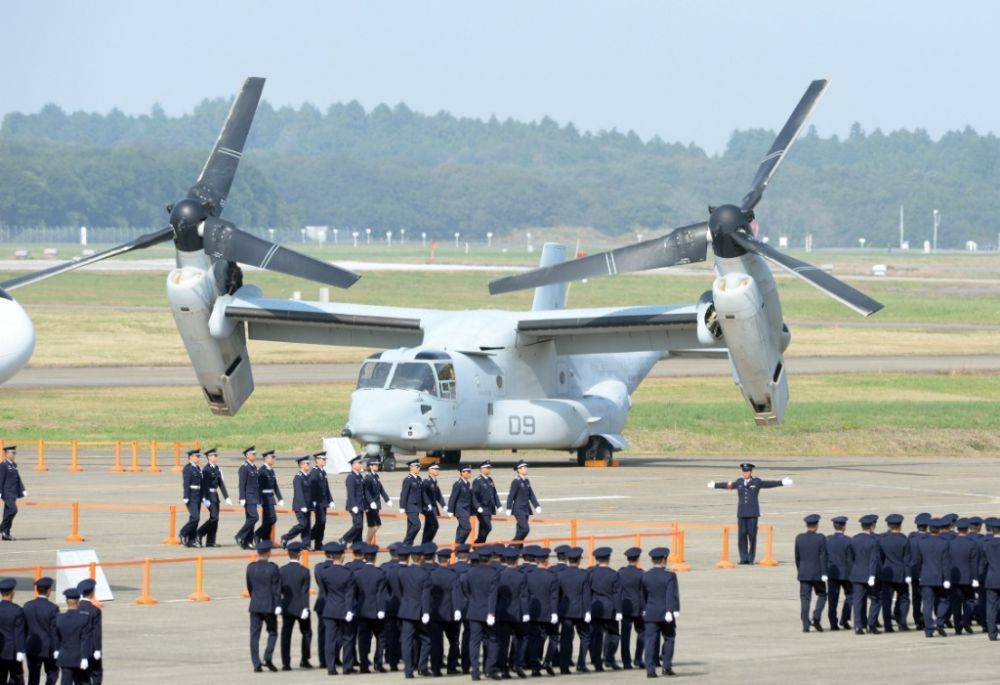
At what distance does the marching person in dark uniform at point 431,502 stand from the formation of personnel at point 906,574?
6.71 m

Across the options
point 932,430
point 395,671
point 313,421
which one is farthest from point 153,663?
point 932,430

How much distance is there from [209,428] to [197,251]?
12903mm

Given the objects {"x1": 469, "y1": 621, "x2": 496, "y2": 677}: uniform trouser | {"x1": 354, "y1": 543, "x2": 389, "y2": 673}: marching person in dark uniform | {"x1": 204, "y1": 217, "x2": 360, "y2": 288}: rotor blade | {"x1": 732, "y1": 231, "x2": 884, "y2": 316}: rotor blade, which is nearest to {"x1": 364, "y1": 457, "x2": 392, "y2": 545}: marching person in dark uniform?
{"x1": 354, "y1": 543, "x2": 389, "y2": 673}: marching person in dark uniform

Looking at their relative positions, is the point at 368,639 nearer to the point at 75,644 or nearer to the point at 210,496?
the point at 75,644

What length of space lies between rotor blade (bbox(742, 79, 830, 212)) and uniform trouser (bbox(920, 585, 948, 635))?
654 inches

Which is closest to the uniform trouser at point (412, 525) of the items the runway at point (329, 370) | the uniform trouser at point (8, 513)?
the uniform trouser at point (8, 513)

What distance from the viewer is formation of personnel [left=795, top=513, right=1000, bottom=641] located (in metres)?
20.8

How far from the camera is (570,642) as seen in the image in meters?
18.6

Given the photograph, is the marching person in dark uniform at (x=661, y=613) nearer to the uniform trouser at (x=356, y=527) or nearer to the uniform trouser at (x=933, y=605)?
the uniform trouser at (x=933, y=605)

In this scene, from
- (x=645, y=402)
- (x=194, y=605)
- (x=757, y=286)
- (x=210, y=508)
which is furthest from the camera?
(x=645, y=402)

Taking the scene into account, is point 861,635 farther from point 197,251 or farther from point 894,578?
point 197,251

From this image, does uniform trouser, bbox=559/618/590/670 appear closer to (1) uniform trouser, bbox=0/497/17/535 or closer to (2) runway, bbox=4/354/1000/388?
(1) uniform trouser, bbox=0/497/17/535

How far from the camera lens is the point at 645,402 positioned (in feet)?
184

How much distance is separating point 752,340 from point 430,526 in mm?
10752
